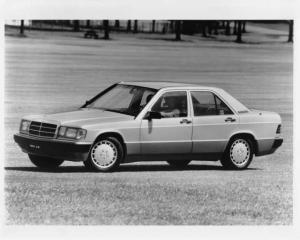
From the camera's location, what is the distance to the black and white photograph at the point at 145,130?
42.1ft

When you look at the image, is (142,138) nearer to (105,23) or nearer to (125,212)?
(125,212)

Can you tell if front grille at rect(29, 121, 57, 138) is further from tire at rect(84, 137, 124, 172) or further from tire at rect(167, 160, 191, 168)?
tire at rect(167, 160, 191, 168)

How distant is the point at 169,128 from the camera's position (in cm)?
1380

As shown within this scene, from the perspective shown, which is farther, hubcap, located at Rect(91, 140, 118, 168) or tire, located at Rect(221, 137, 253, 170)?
tire, located at Rect(221, 137, 253, 170)

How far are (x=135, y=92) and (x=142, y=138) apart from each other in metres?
0.93

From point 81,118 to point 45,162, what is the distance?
1.02 metres

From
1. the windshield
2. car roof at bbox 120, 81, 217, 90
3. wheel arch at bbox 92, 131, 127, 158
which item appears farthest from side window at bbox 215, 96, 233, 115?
wheel arch at bbox 92, 131, 127, 158

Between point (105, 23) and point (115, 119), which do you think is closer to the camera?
point (115, 119)

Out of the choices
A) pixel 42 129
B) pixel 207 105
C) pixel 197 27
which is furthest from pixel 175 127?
pixel 197 27

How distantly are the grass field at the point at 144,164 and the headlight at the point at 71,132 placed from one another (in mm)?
667

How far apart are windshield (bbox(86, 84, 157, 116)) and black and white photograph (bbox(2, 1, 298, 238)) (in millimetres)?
22

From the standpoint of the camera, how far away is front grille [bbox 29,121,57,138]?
1340 centimetres

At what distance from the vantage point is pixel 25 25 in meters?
14.8

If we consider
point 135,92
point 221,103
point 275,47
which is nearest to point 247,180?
point 221,103
